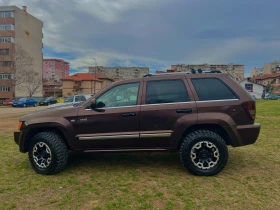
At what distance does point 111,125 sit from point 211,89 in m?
1.95

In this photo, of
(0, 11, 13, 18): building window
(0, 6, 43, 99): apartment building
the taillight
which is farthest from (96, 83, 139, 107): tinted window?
(0, 11, 13, 18): building window

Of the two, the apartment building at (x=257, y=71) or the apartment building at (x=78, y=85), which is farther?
the apartment building at (x=257, y=71)

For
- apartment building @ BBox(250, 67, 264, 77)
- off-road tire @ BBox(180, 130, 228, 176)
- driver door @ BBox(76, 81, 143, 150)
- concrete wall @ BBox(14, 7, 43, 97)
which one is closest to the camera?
off-road tire @ BBox(180, 130, 228, 176)

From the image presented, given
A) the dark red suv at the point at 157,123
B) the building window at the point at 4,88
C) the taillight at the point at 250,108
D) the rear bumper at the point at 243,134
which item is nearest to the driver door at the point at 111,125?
the dark red suv at the point at 157,123

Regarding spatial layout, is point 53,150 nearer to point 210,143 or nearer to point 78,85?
point 210,143

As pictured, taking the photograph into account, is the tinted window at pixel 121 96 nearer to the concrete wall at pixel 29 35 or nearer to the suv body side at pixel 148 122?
the suv body side at pixel 148 122

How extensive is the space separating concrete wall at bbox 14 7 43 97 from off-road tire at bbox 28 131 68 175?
5805cm

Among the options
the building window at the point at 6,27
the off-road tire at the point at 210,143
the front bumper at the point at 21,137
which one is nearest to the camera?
the off-road tire at the point at 210,143

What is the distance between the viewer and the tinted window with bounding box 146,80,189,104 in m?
4.19

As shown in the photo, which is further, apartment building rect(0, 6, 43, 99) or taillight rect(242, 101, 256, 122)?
apartment building rect(0, 6, 43, 99)

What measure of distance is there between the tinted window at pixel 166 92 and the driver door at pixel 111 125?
23cm

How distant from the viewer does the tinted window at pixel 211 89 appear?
415 cm

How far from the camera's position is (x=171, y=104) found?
13.5 ft

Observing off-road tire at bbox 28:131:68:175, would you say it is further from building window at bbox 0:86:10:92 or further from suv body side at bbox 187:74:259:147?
building window at bbox 0:86:10:92
